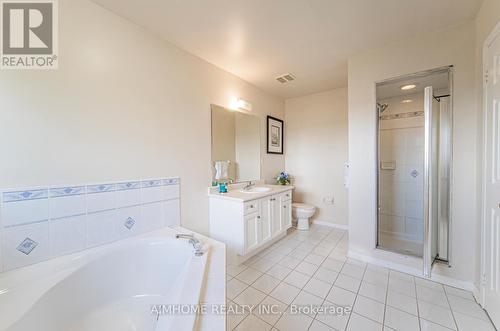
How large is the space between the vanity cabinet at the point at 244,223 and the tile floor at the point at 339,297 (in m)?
0.23

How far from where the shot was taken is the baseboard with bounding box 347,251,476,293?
70.2 inches

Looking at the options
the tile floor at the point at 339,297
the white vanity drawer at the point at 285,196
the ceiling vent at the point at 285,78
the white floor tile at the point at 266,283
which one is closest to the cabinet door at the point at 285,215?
the white vanity drawer at the point at 285,196

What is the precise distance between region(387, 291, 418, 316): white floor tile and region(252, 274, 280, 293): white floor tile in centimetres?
97

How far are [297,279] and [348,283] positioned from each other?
49cm

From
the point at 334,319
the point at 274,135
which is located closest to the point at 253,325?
the point at 334,319

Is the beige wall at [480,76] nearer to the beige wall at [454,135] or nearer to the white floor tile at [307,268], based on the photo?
the beige wall at [454,135]

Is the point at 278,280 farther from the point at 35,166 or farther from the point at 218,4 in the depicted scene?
the point at 218,4

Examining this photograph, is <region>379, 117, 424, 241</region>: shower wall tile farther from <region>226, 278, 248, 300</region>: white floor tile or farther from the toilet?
<region>226, 278, 248, 300</region>: white floor tile

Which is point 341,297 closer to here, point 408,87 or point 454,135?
point 454,135

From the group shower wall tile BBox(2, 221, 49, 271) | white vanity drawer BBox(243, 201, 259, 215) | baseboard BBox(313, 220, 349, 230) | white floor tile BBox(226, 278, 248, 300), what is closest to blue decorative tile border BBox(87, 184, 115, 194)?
shower wall tile BBox(2, 221, 49, 271)

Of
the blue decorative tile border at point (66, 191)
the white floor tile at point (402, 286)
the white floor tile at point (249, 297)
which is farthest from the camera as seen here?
the white floor tile at point (402, 286)

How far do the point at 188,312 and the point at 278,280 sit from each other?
4.29ft

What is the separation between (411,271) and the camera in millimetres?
2057

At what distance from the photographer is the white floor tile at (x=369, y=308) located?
1502mm
